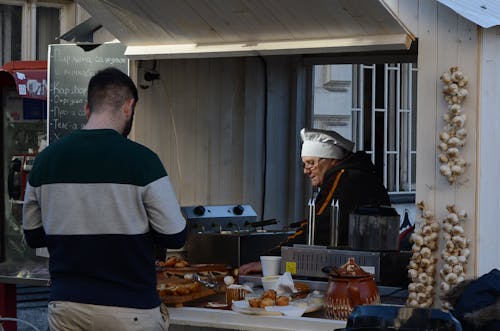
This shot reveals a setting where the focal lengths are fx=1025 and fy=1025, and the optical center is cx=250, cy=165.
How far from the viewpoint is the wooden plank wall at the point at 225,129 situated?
6.46m

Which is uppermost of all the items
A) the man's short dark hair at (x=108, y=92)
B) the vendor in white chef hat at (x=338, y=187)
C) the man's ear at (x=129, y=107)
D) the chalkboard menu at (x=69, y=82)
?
the chalkboard menu at (x=69, y=82)

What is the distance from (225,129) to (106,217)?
10.2 feet

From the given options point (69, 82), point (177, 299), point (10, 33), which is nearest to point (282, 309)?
point (177, 299)

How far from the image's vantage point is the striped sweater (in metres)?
3.89

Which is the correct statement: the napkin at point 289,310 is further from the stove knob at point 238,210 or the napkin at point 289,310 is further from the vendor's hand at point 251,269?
the stove knob at point 238,210

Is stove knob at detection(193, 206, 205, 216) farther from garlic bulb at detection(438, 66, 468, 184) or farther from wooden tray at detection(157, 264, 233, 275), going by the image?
garlic bulb at detection(438, 66, 468, 184)

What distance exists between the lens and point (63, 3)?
12.8m

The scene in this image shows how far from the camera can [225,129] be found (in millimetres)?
6945

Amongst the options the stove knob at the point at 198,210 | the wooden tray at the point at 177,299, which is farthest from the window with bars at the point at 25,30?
the wooden tray at the point at 177,299

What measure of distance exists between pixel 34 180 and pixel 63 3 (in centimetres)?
915

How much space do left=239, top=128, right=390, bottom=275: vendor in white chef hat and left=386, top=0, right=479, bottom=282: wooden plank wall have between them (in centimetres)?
89

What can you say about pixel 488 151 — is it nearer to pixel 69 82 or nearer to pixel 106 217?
pixel 106 217

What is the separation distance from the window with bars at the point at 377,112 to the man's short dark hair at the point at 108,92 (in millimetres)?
7894

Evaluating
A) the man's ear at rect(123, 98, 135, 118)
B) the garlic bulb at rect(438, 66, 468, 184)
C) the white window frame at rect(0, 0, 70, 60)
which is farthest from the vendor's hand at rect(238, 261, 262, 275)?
the white window frame at rect(0, 0, 70, 60)
